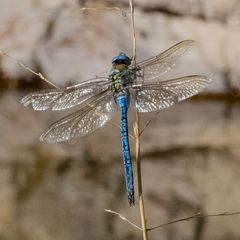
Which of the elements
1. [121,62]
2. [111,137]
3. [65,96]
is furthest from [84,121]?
[111,137]

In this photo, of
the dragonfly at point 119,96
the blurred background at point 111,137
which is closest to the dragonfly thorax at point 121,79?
the dragonfly at point 119,96

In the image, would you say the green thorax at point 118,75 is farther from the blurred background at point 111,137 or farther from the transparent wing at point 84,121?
the blurred background at point 111,137

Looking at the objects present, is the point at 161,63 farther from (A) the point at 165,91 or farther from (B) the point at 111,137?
(B) the point at 111,137

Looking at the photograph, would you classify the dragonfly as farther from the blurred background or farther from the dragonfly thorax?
the blurred background

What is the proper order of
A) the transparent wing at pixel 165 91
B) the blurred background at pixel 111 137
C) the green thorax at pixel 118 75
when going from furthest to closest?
the blurred background at pixel 111 137, the green thorax at pixel 118 75, the transparent wing at pixel 165 91

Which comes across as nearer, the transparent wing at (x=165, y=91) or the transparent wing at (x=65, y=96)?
the transparent wing at (x=165, y=91)

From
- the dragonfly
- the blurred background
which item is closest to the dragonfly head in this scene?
the dragonfly

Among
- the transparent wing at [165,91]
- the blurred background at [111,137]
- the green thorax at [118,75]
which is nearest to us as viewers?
the transparent wing at [165,91]
